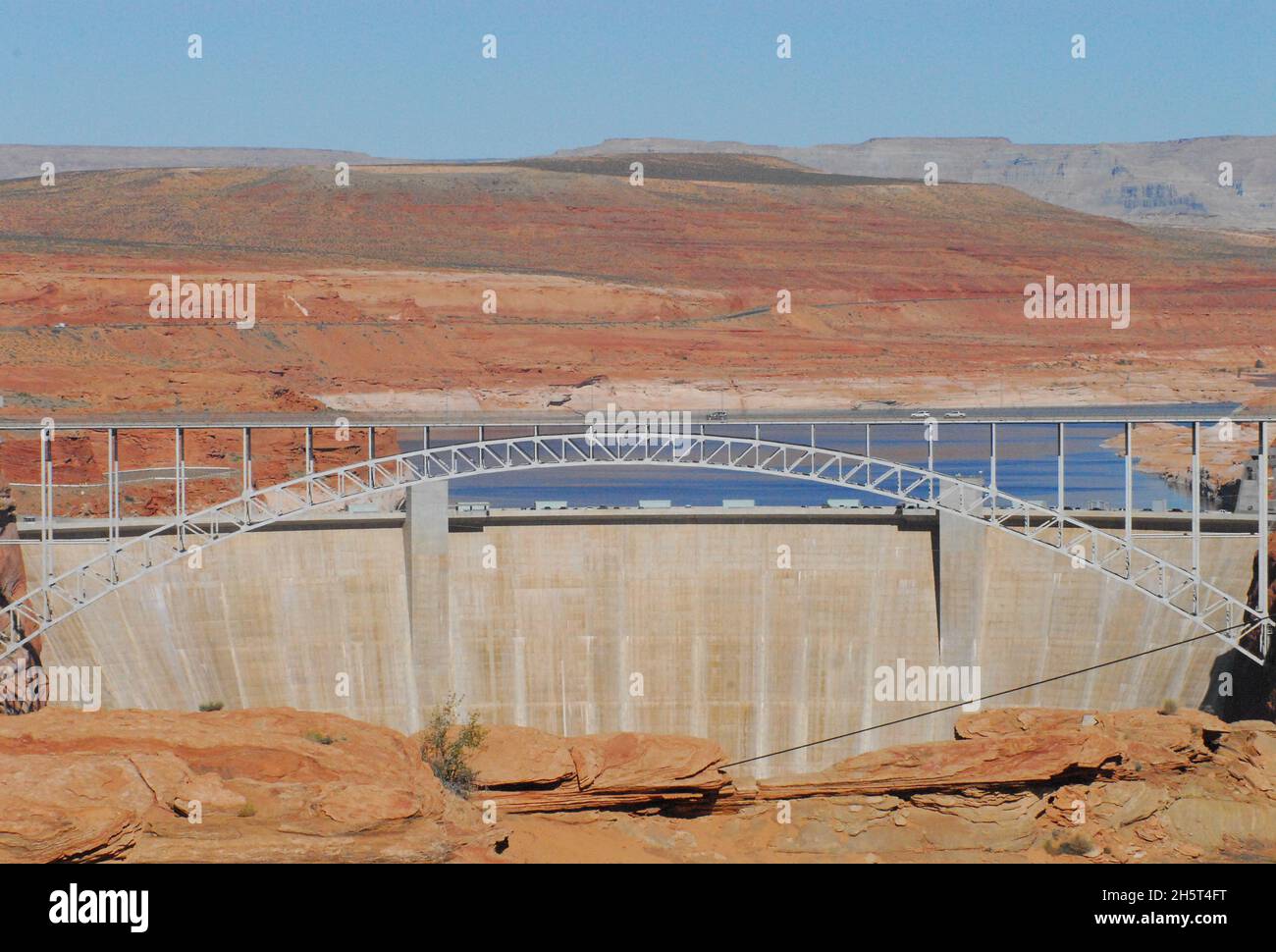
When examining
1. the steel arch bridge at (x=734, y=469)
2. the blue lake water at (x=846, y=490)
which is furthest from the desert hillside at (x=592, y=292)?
the steel arch bridge at (x=734, y=469)

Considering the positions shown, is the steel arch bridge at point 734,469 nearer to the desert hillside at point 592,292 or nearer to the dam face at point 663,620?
the dam face at point 663,620

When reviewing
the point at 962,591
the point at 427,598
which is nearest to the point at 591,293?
the point at 427,598

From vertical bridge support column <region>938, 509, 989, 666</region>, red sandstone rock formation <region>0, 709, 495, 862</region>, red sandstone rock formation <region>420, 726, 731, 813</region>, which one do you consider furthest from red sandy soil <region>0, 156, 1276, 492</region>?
red sandstone rock formation <region>0, 709, 495, 862</region>

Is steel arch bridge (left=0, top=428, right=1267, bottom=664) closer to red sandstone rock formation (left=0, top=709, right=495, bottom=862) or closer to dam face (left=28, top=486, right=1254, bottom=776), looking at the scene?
dam face (left=28, top=486, right=1254, bottom=776)

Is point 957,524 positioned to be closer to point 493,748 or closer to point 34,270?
point 493,748

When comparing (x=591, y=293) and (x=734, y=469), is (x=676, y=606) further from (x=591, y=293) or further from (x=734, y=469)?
(x=591, y=293)

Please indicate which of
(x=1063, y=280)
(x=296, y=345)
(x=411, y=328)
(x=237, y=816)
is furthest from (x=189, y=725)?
(x=1063, y=280)
